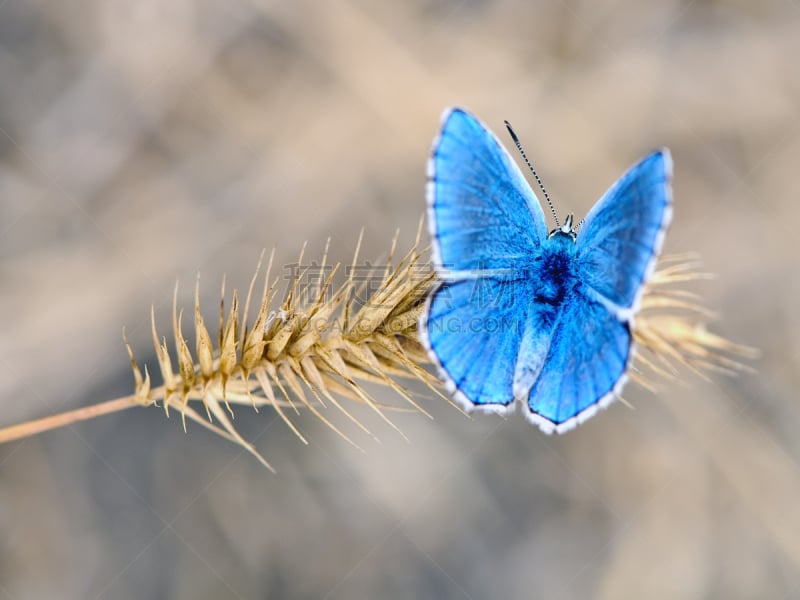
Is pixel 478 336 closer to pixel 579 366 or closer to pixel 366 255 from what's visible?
pixel 579 366

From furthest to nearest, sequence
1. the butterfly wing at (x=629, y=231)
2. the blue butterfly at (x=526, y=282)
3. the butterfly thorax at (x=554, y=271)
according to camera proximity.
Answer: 1. the butterfly thorax at (x=554, y=271)
2. the blue butterfly at (x=526, y=282)
3. the butterfly wing at (x=629, y=231)

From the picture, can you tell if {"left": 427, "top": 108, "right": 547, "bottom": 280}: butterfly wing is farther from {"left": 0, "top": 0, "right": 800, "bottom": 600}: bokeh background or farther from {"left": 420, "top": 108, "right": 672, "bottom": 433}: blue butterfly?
{"left": 0, "top": 0, "right": 800, "bottom": 600}: bokeh background

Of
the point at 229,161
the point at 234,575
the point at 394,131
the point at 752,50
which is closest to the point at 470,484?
the point at 234,575

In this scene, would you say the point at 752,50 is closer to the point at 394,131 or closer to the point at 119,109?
the point at 394,131

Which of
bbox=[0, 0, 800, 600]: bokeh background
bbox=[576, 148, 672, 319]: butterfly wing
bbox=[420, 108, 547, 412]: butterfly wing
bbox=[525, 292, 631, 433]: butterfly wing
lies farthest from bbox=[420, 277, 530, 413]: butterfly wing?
bbox=[0, 0, 800, 600]: bokeh background

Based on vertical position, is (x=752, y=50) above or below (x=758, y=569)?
above

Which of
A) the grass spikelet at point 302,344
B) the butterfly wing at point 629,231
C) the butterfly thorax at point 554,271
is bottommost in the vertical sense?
the grass spikelet at point 302,344

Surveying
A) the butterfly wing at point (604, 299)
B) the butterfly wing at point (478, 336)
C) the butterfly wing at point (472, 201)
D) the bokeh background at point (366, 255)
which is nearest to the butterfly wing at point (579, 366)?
the butterfly wing at point (604, 299)

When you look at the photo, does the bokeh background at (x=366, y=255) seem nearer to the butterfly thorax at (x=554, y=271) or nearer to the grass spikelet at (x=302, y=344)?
the butterfly thorax at (x=554, y=271)
